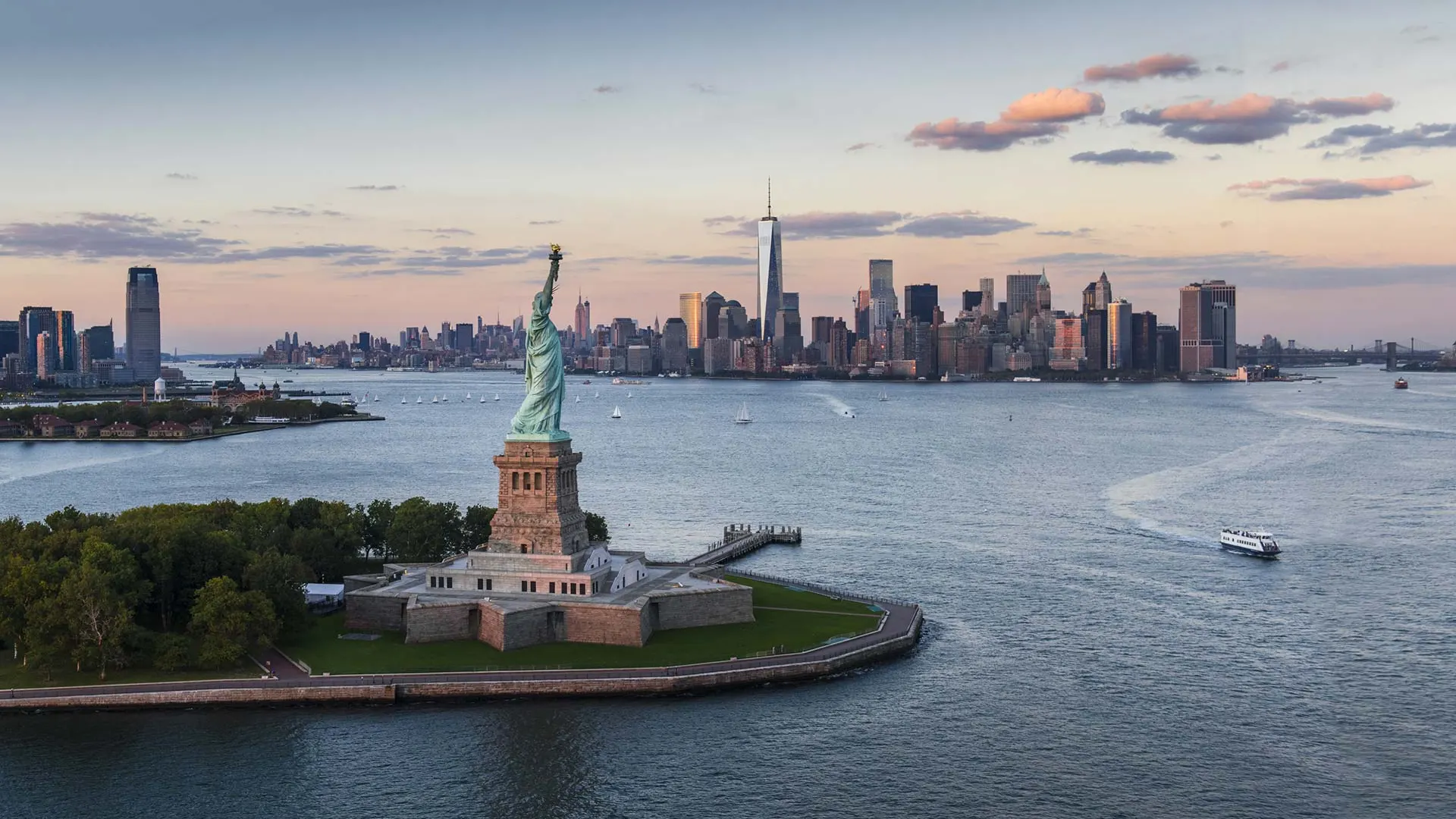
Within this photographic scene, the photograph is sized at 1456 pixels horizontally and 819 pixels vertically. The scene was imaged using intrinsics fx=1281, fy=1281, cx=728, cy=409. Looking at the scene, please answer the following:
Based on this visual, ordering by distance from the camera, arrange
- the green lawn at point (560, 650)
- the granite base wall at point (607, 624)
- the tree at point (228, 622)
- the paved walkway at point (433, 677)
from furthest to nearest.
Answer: the granite base wall at point (607, 624) < the green lawn at point (560, 650) < the tree at point (228, 622) < the paved walkway at point (433, 677)

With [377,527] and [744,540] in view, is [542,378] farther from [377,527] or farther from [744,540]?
[744,540]

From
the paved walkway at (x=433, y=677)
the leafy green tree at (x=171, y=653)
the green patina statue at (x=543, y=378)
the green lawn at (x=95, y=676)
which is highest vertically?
the green patina statue at (x=543, y=378)

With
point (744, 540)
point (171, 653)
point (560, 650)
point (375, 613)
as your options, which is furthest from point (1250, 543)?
point (171, 653)

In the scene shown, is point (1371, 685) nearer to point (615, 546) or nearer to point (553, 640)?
point (553, 640)

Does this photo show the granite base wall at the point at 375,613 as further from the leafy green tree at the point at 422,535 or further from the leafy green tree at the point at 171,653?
the leafy green tree at the point at 422,535

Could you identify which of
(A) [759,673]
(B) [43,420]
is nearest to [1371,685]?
(A) [759,673]

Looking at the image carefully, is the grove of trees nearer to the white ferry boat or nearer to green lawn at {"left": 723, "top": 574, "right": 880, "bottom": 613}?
green lawn at {"left": 723, "top": 574, "right": 880, "bottom": 613}

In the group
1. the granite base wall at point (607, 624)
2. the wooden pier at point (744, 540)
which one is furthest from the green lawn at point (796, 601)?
the wooden pier at point (744, 540)
